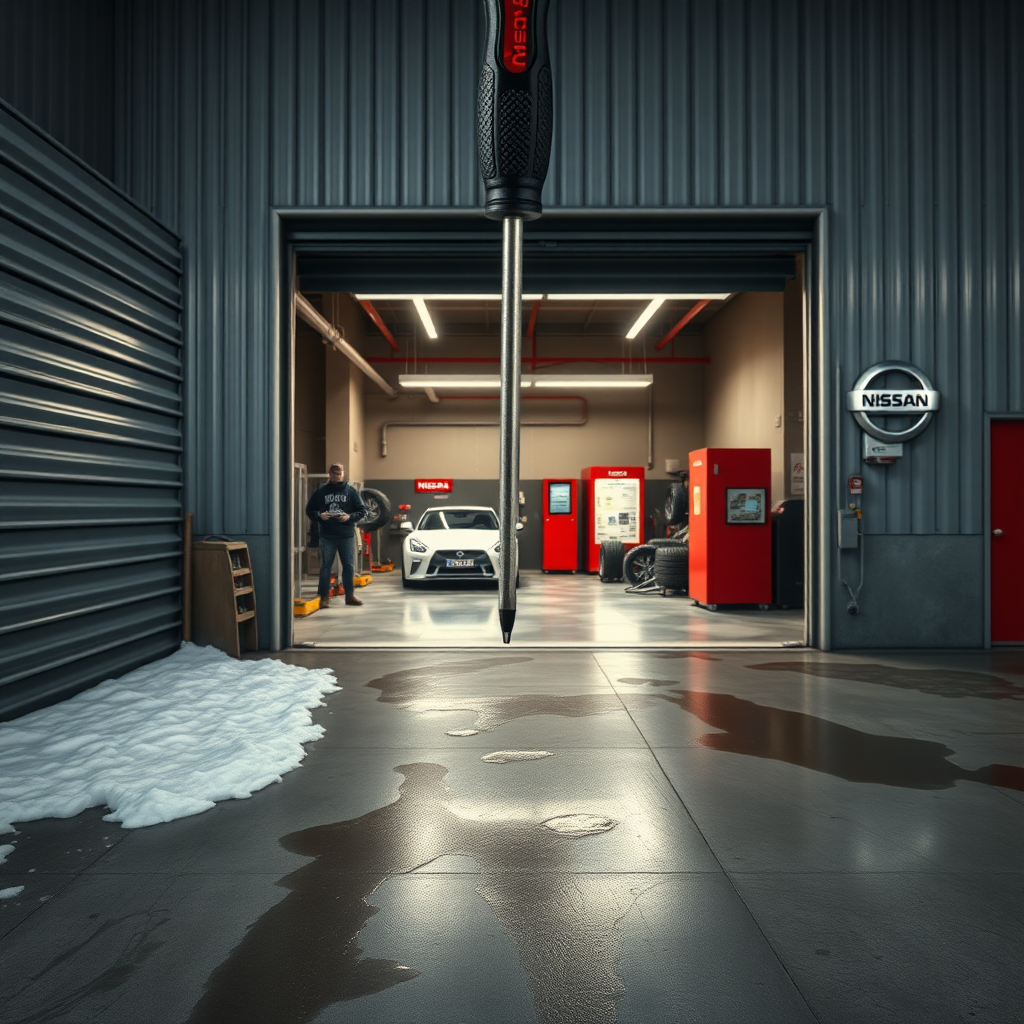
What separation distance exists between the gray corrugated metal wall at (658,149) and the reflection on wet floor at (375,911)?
158 inches

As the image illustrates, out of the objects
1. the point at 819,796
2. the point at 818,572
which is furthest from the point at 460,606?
the point at 819,796

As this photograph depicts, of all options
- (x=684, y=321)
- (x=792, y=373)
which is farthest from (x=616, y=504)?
(x=792, y=373)

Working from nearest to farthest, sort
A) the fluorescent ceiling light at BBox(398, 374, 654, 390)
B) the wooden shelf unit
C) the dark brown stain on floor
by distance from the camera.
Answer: the dark brown stain on floor
the wooden shelf unit
the fluorescent ceiling light at BBox(398, 374, 654, 390)

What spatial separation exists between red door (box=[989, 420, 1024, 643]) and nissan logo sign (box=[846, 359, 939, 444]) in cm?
60

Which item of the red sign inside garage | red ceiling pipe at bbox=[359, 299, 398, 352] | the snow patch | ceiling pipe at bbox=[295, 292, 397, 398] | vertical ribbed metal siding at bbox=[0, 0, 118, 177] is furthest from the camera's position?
the red sign inside garage

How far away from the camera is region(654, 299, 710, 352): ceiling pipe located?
13634mm

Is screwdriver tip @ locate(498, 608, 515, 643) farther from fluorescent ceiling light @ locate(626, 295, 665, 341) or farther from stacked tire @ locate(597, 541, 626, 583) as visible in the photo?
stacked tire @ locate(597, 541, 626, 583)

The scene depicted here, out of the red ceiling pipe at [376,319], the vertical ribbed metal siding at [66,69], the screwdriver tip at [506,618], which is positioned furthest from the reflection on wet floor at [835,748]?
the red ceiling pipe at [376,319]

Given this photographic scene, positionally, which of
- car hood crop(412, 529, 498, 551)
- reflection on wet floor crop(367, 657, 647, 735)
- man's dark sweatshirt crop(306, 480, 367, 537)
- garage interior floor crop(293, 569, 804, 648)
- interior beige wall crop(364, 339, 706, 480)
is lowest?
garage interior floor crop(293, 569, 804, 648)

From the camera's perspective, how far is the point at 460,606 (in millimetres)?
9445

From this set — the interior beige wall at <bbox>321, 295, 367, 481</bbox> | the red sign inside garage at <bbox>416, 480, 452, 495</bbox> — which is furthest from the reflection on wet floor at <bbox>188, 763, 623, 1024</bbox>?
the red sign inside garage at <bbox>416, 480, 452, 495</bbox>

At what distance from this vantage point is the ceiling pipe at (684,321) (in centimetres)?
1363

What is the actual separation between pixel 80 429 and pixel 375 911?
3.60m

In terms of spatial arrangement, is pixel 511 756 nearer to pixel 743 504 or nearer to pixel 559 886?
pixel 559 886
